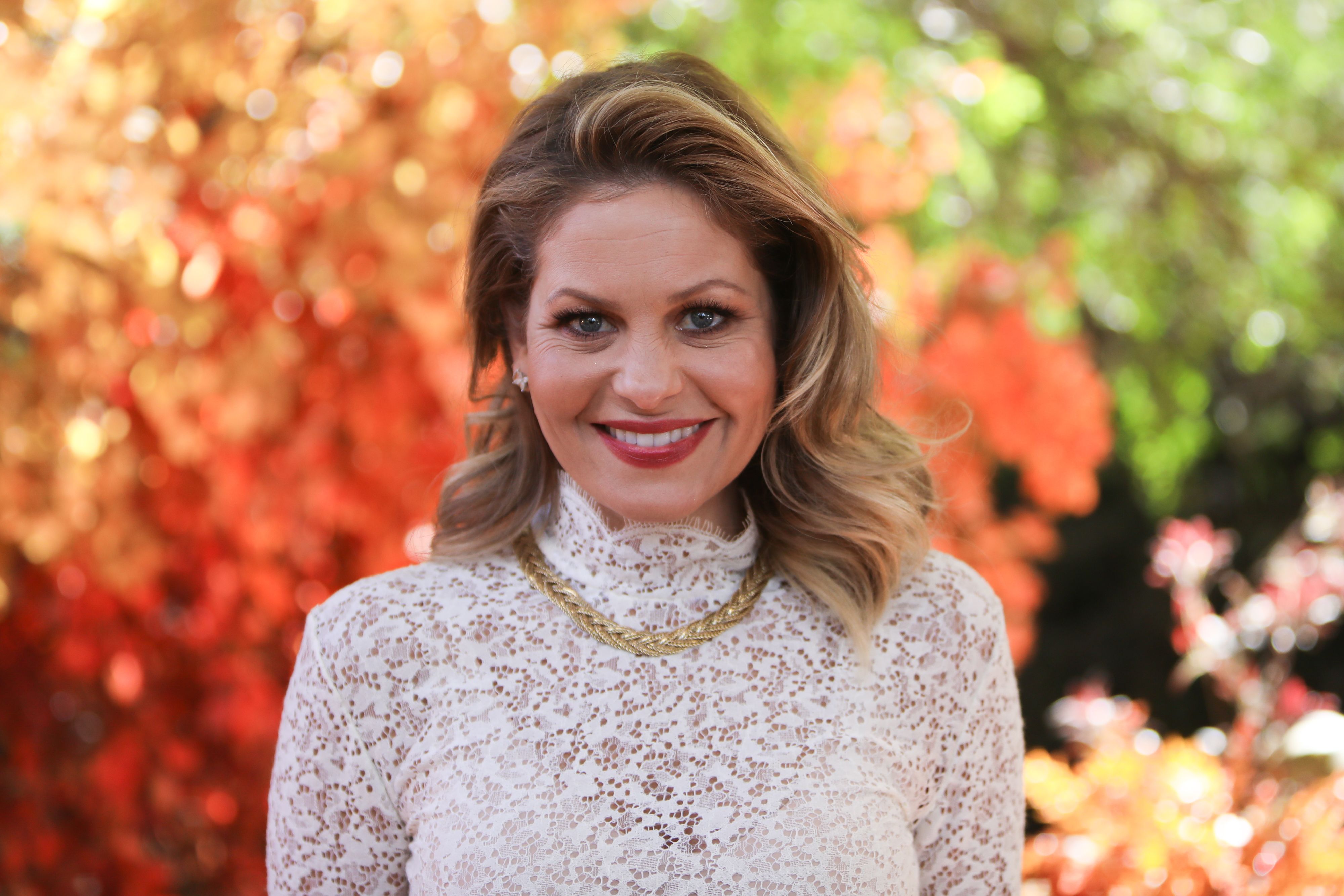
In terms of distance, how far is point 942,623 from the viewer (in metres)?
1.74

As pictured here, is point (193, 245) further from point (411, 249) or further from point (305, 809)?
point (305, 809)

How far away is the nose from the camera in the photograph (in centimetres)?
150

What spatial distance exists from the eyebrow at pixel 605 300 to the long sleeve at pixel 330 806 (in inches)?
23.5

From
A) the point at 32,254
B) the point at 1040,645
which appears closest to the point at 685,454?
the point at 32,254

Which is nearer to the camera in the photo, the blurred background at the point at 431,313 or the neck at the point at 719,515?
the neck at the point at 719,515

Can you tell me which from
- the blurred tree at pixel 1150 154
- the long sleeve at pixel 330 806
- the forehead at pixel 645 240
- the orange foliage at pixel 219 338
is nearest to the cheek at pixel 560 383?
the forehead at pixel 645 240

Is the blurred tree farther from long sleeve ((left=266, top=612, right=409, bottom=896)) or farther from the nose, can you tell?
long sleeve ((left=266, top=612, right=409, bottom=896))

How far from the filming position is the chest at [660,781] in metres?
1.49

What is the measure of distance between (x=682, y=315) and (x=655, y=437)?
0.53 ft

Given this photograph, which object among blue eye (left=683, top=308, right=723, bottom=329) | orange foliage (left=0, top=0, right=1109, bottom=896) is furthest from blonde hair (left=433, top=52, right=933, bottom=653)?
orange foliage (left=0, top=0, right=1109, bottom=896)

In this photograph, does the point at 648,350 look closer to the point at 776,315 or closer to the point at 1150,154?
the point at 776,315

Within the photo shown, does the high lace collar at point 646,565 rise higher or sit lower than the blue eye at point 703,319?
lower

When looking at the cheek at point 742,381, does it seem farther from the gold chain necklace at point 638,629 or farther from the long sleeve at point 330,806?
the long sleeve at point 330,806

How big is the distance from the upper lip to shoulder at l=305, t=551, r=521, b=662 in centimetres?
33
